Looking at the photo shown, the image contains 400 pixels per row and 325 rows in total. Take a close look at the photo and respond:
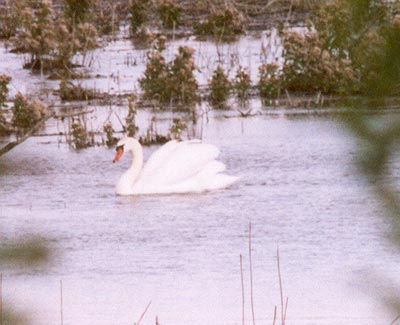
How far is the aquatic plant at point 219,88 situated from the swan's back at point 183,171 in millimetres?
2942

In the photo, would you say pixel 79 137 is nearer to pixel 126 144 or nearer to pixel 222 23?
pixel 126 144

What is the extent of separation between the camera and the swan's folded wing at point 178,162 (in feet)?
35.6

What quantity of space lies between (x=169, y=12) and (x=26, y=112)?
779 cm

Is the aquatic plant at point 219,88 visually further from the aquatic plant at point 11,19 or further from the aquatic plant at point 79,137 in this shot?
the aquatic plant at point 11,19

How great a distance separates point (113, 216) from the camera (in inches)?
385

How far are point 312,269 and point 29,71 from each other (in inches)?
396

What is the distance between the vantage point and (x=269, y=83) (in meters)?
14.4

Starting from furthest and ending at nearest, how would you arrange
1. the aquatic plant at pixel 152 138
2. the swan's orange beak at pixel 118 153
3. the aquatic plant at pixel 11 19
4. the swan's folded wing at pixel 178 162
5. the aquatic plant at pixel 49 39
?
the aquatic plant at pixel 11 19, the aquatic plant at pixel 49 39, the aquatic plant at pixel 152 138, the swan's orange beak at pixel 118 153, the swan's folded wing at pixel 178 162

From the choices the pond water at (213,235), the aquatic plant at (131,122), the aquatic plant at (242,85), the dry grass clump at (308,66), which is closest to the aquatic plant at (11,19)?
the aquatic plant at (242,85)

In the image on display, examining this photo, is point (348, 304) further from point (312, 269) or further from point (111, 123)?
point (111, 123)

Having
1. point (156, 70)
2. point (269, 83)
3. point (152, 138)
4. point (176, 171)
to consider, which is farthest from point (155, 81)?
point (176, 171)

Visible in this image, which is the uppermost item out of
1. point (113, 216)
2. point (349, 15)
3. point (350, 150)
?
point (349, 15)

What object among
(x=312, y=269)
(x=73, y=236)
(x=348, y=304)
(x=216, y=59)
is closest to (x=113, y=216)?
(x=73, y=236)

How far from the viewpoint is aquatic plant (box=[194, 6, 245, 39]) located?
61.4 feet
